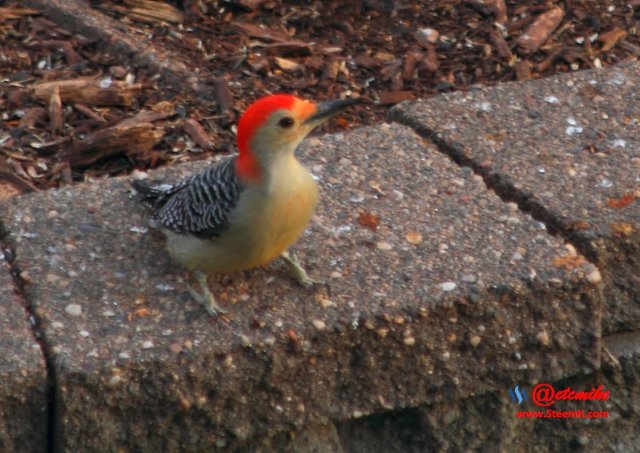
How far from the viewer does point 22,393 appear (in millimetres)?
3430

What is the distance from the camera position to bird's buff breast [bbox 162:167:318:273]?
369 cm

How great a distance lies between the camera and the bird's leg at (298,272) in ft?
12.5

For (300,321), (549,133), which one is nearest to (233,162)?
(300,321)

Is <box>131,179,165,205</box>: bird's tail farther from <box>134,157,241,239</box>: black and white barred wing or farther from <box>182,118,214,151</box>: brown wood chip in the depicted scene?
<box>182,118,214,151</box>: brown wood chip

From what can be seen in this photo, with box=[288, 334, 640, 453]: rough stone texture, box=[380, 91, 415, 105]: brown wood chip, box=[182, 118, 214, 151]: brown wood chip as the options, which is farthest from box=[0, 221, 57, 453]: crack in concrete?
box=[380, 91, 415, 105]: brown wood chip

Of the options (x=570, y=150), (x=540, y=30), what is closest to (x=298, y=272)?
(x=570, y=150)

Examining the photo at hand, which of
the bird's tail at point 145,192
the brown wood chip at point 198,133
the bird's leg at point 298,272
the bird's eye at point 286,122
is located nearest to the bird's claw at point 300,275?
the bird's leg at point 298,272

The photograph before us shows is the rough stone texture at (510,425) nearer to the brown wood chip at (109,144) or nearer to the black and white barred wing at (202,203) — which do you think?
the black and white barred wing at (202,203)

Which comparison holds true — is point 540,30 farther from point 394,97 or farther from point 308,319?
point 308,319

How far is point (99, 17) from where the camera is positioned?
5.48 metres

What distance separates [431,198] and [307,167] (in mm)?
453

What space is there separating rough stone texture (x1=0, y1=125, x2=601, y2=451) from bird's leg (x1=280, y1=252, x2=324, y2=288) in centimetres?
3

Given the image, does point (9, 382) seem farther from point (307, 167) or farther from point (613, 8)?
point (613, 8)

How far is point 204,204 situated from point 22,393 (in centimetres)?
77
